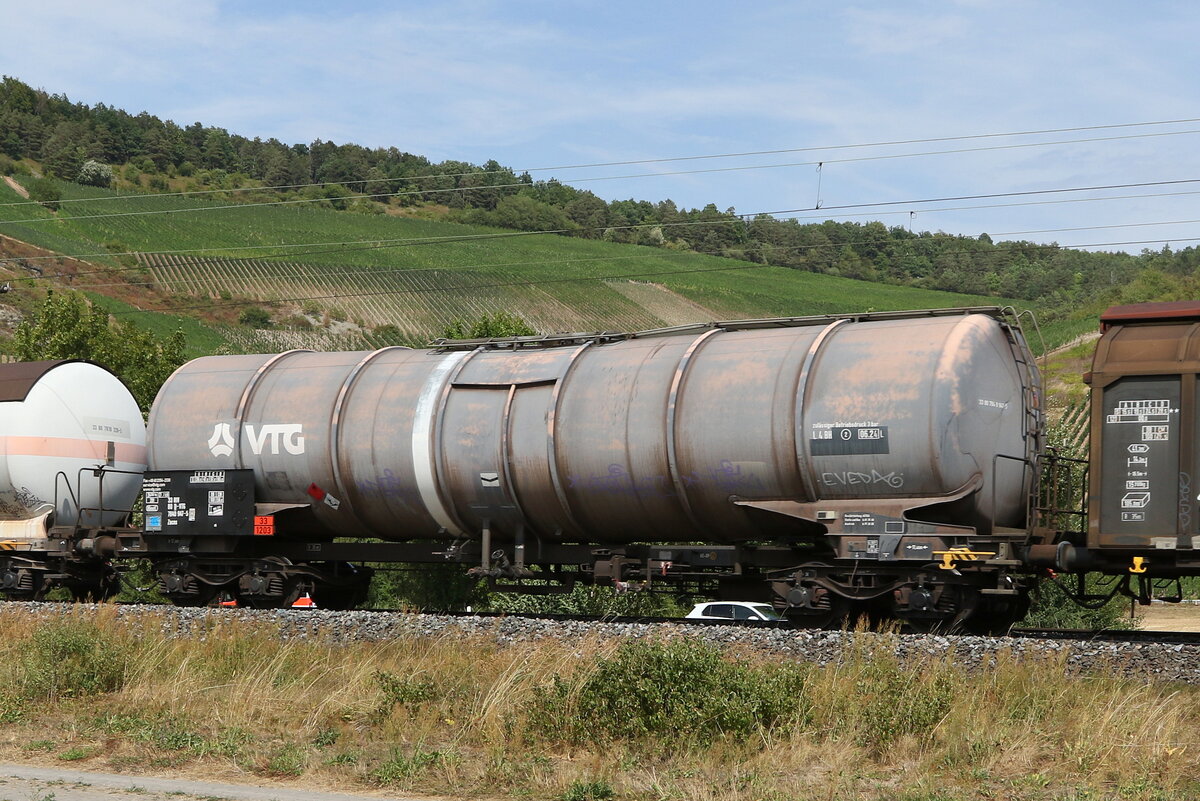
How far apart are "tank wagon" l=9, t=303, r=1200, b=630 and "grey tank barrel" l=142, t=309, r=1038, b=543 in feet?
0.10

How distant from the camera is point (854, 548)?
1311 cm

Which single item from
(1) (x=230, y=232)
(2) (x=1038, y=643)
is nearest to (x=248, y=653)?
(2) (x=1038, y=643)

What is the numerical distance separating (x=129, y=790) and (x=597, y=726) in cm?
348

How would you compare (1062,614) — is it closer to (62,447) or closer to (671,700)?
(671,700)

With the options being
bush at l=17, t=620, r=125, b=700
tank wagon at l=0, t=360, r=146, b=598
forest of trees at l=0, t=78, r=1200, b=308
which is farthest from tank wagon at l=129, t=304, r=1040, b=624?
forest of trees at l=0, t=78, r=1200, b=308

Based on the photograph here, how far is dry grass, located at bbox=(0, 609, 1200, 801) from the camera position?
8.35 metres

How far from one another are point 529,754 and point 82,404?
12.9 m

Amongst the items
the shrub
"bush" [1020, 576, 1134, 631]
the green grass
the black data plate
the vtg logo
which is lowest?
"bush" [1020, 576, 1134, 631]

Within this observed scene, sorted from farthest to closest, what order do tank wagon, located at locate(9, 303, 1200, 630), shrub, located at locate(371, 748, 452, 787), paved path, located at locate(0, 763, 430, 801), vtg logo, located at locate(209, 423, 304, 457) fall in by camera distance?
vtg logo, located at locate(209, 423, 304, 457), tank wagon, located at locate(9, 303, 1200, 630), shrub, located at locate(371, 748, 452, 787), paved path, located at locate(0, 763, 430, 801)

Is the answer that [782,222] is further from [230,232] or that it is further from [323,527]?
[323,527]

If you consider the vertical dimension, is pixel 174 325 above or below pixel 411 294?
below

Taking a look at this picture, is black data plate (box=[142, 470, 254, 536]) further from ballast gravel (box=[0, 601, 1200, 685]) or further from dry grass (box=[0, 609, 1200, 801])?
dry grass (box=[0, 609, 1200, 801])

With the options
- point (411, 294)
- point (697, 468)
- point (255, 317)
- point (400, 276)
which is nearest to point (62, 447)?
point (697, 468)

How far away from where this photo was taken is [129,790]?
8.59m
